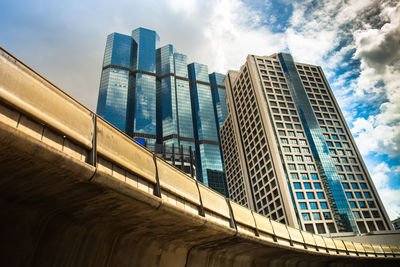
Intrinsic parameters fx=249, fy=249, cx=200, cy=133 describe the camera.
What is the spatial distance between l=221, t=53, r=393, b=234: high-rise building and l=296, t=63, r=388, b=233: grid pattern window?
255 mm

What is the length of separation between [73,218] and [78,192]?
4.05 feet

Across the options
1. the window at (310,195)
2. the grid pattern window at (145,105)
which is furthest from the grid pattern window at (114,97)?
the window at (310,195)

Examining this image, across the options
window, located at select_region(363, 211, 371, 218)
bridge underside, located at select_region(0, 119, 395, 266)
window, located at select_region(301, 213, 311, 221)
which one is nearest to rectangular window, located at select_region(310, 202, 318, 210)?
window, located at select_region(301, 213, 311, 221)

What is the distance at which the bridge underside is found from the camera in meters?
4.96

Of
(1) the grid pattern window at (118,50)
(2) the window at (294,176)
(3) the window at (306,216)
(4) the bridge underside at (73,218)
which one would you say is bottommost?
(4) the bridge underside at (73,218)

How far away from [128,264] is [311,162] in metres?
75.1

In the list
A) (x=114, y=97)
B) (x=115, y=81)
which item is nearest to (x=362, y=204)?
(x=114, y=97)

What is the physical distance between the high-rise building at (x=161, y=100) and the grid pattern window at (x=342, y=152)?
6241 centimetres

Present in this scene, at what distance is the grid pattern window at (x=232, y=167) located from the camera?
94.0 m

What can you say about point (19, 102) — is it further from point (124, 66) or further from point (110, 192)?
point (124, 66)

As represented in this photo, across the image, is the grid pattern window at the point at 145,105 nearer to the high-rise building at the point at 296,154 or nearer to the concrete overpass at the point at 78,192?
the high-rise building at the point at 296,154

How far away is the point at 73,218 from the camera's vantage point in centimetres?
665

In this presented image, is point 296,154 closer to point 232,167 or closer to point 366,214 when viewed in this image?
point 366,214

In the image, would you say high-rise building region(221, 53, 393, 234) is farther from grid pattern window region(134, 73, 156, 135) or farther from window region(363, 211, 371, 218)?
grid pattern window region(134, 73, 156, 135)
